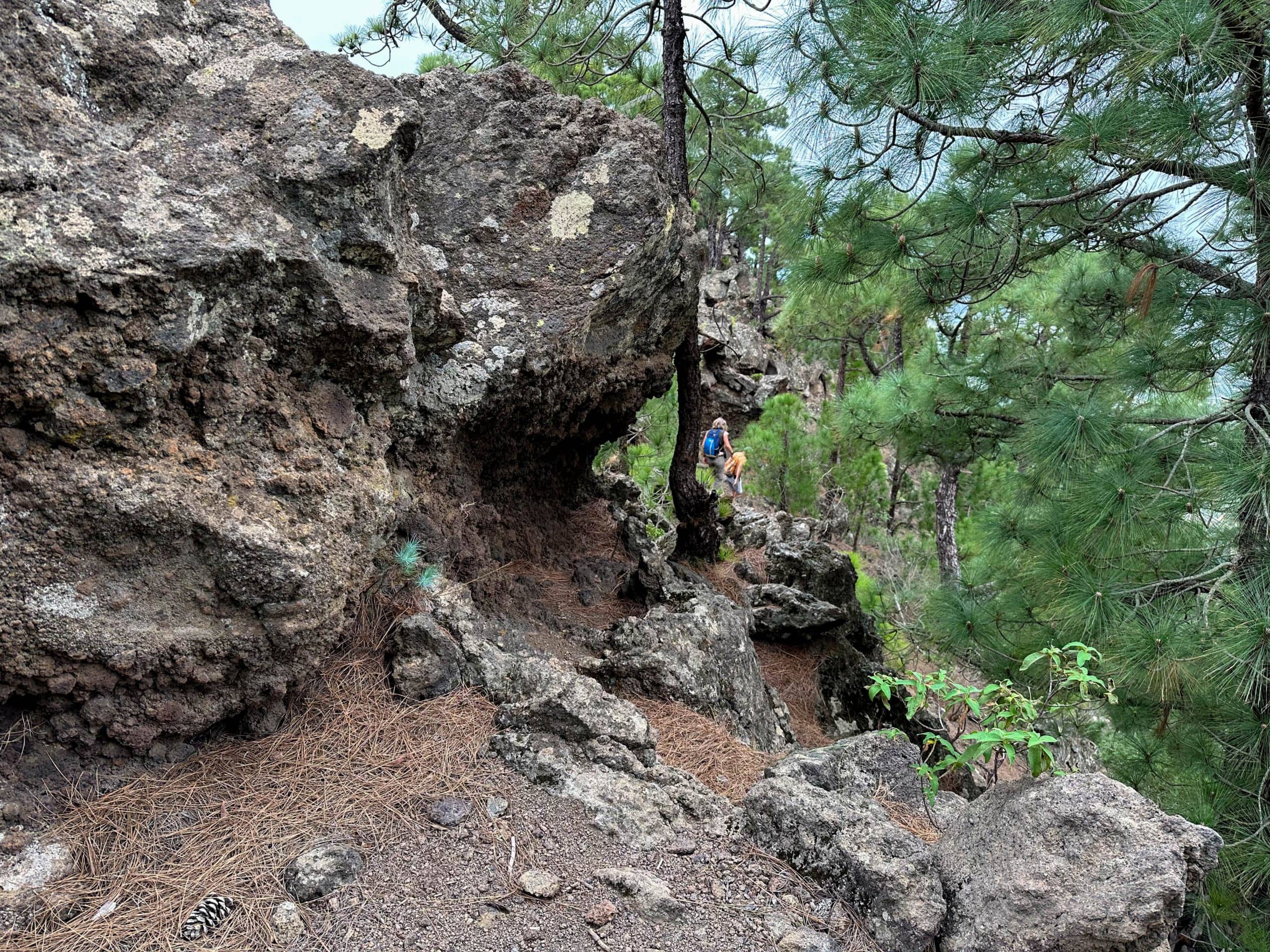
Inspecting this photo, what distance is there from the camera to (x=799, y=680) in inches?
206

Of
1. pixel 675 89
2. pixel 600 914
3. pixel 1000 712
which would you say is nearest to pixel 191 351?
pixel 600 914

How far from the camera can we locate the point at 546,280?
3.42m

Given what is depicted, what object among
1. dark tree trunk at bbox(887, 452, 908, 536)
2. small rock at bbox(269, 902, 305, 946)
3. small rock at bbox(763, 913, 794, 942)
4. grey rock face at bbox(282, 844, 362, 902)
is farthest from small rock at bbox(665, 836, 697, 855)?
dark tree trunk at bbox(887, 452, 908, 536)

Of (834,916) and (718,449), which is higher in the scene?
(718,449)

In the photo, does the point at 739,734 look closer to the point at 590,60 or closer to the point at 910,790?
the point at 910,790

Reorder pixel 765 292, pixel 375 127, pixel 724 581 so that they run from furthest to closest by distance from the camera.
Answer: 1. pixel 765 292
2. pixel 724 581
3. pixel 375 127

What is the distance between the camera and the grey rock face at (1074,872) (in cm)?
182

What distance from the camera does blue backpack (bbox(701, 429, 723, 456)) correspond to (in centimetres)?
961

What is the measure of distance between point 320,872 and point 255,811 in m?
0.31

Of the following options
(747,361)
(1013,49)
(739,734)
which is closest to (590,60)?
(1013,49)

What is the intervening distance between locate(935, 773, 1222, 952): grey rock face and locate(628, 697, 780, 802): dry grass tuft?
829 mm

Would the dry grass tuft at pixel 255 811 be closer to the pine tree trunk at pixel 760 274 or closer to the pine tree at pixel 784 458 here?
the pine tree at pixel 784 458

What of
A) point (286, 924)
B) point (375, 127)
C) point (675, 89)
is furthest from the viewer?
point (675, 89)

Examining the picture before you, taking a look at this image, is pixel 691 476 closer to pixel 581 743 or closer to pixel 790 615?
pixel 790 615
